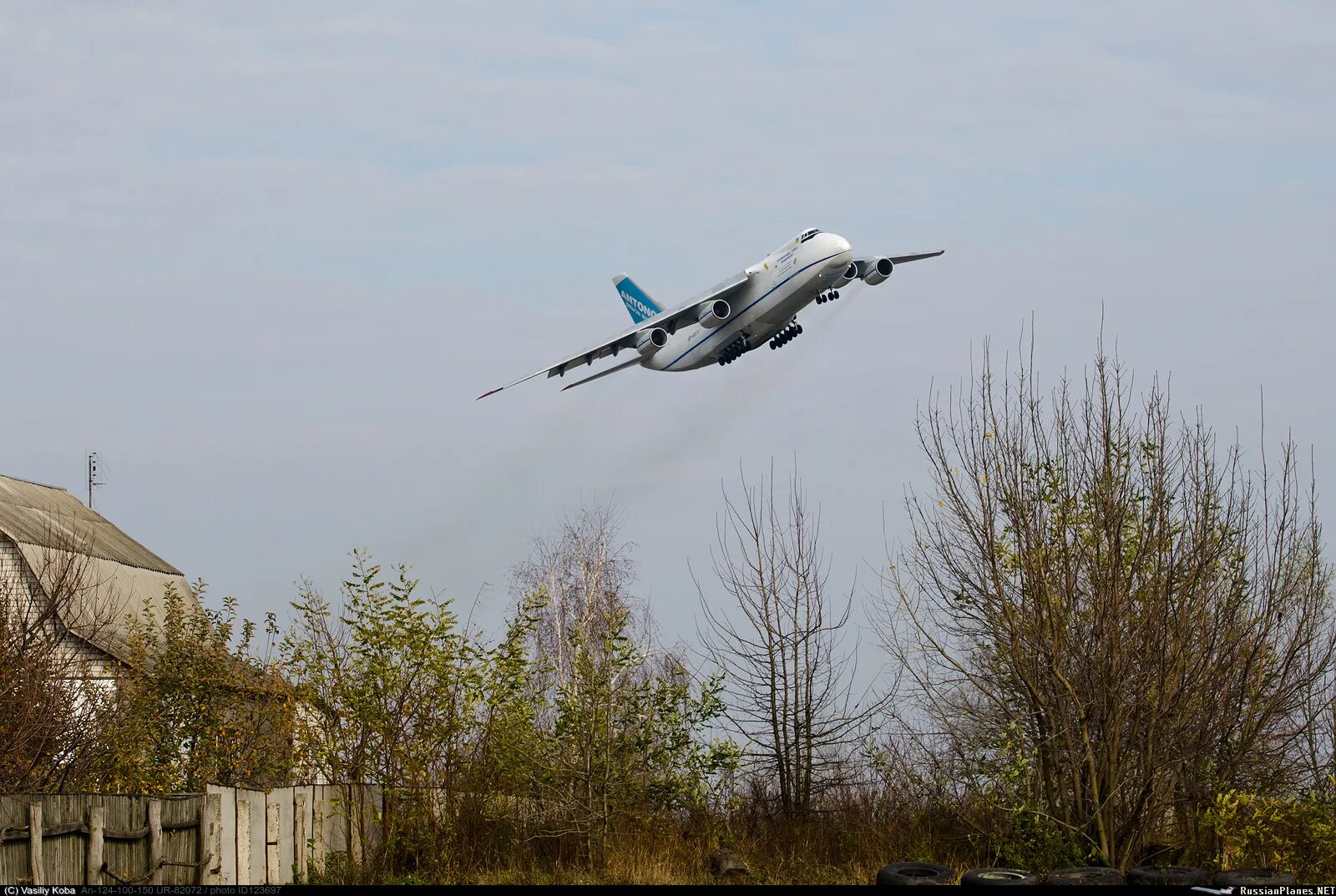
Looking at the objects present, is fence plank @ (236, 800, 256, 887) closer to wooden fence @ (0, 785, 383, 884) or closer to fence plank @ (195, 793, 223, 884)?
wooden fence @ (0, 785, 383, 884)

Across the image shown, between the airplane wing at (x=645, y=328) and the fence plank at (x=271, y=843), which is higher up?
the airplane wing at (x=645, y=328)

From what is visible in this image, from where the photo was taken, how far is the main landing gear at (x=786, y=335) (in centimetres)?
3375

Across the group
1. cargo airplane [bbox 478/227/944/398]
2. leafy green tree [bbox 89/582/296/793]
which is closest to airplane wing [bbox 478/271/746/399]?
cargo airplane [bbox 478/227/944/398]

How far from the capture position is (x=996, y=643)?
15.8 meters

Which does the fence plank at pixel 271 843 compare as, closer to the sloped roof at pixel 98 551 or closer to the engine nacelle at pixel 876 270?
the sloped roof at pixel 98 551

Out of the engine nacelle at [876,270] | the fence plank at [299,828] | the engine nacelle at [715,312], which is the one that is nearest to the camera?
the fence plank at [299,828]

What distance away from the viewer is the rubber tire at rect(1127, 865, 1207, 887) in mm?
13898

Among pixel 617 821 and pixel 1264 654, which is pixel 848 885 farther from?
pixel 1264 654

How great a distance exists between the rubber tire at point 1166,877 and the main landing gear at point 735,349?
67.1ft

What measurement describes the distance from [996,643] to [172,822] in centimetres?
861

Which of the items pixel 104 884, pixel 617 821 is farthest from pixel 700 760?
pixel 104 884

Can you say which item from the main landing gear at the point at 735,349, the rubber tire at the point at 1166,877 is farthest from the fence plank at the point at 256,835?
the main landing gear at the point at 735,349

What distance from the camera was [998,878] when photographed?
13609mm

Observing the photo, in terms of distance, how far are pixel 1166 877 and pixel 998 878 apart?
1.71m
